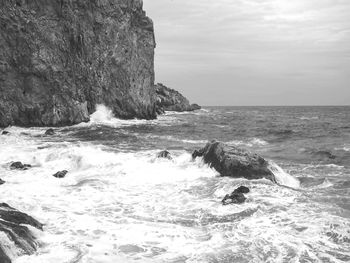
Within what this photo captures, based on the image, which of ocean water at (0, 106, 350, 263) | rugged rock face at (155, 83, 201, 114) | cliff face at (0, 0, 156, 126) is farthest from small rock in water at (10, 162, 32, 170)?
rugged rock face at (155, 83, 201, 114)

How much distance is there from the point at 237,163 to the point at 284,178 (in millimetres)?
2243

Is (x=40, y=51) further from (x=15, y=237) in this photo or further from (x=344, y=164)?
(x=15, y=237)

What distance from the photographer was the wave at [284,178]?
18.2 metres

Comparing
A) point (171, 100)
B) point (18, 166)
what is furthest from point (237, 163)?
point (171, 100)

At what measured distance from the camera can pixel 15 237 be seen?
9.55 meters

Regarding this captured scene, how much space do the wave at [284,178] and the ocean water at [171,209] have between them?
0.17ft

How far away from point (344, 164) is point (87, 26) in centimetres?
4066

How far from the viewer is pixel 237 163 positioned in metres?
18.9

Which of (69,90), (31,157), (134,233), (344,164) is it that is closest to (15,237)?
(134,233)

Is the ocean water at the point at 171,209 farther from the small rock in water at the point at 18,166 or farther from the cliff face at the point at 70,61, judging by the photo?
the cliff face at the point at 70,61

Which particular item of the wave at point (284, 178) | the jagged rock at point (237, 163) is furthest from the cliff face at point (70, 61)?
the wave at point (284, 178)

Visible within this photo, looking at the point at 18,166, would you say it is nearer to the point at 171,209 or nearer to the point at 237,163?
the point at 171,209

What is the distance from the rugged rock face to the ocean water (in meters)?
80.0

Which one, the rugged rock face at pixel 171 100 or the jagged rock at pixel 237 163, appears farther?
the rugged rock face at pixel 171 100
